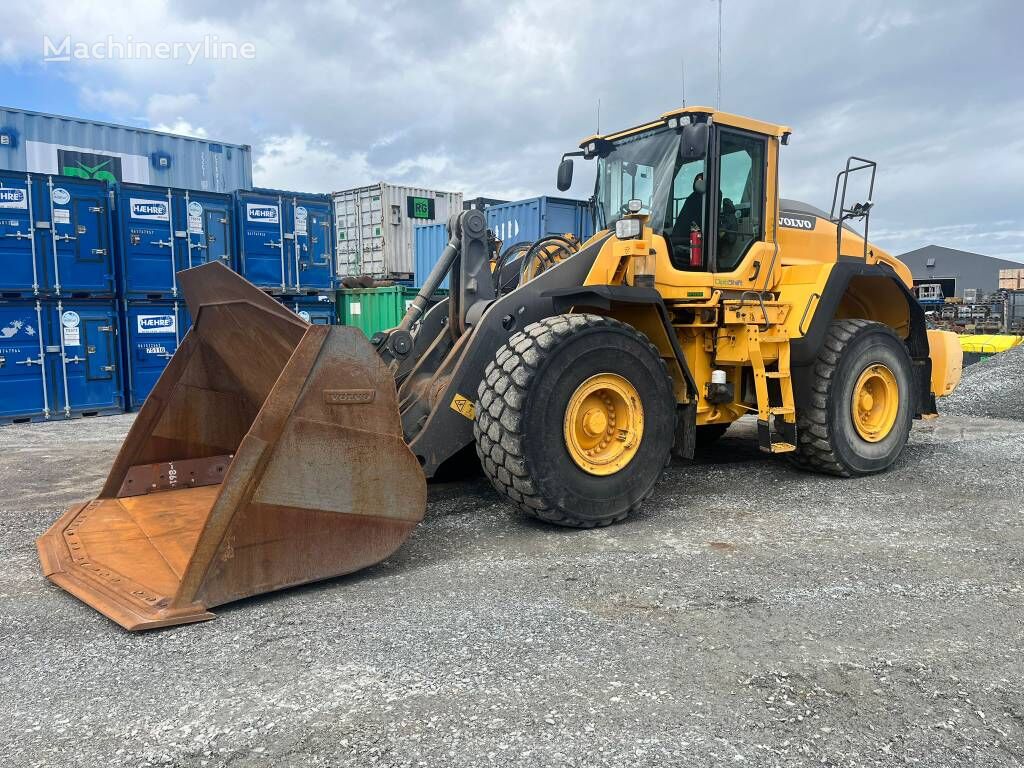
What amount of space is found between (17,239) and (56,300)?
872mm

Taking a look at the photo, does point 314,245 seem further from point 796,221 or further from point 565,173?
point 796,221

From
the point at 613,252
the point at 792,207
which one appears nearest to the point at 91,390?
the point at 613,252

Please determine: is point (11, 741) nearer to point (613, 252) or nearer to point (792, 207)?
point (613, 252)

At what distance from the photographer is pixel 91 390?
34.1 ft

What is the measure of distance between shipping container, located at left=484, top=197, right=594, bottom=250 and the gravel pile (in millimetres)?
6402

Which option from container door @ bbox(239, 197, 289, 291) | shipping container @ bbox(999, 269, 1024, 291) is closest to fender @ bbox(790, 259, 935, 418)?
container door @ bbox(239, 197, 289, 291)

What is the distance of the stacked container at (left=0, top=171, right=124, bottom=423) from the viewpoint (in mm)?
9781

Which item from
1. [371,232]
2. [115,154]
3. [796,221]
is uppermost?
[115,154]

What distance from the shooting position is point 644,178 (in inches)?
219

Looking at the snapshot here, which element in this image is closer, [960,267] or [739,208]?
[739,208]

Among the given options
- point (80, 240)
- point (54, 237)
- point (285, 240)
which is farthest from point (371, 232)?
point (54, 237)

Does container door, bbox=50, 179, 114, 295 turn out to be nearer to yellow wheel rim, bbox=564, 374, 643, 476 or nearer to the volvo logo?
yellow wheel rim, bbox=564, 374, 643, 476

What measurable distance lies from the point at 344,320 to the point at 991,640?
1205 centimetres

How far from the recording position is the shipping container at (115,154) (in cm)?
1377
